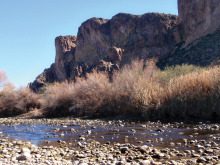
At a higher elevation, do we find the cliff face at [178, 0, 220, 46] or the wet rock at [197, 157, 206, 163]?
the cliff face at [178, 0, 220, 46]

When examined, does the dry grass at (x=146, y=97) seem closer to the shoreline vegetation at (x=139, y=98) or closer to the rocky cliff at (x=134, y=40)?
the shoreline vegetation at (x=139, y=98)

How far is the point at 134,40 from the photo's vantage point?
79.1 meters

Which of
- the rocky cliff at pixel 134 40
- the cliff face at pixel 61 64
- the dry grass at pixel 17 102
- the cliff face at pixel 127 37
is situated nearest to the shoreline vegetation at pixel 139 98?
the dry grass at pixel 17 102

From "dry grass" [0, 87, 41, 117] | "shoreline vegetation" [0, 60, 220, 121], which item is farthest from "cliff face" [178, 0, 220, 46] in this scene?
"dry grass" [0, 87, 41, 117]

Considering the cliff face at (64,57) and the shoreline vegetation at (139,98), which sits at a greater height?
the cliff face at (64,57)

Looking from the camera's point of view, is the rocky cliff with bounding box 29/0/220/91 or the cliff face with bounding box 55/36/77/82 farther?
the cliff face with bounding box 55/36/77/82

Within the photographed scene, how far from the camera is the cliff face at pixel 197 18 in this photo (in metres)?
60.1

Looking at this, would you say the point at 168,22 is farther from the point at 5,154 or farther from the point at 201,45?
the point at 5,154

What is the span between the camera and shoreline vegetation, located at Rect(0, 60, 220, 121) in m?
15.4

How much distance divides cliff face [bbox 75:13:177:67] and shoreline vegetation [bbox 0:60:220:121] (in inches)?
1810

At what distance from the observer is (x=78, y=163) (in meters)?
6.05

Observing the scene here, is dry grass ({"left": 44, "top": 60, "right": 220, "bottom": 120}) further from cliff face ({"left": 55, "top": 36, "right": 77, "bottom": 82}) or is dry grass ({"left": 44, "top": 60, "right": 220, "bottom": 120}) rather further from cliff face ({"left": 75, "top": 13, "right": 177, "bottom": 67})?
cliff face ({"left": 55, "top": 36, "right": 77, "bottom": 82})

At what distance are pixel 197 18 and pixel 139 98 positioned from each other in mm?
57121

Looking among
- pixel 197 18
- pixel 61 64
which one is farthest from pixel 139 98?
pixel 61 64
